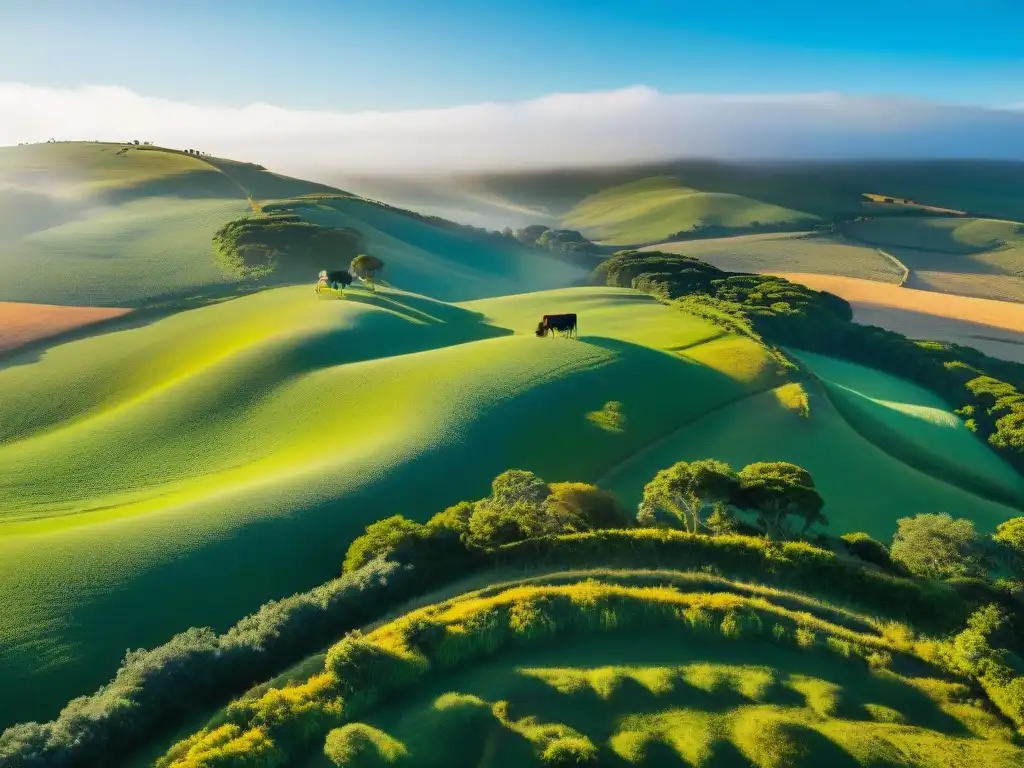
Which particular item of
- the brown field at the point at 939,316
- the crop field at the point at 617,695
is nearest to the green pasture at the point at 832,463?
the crop field at the point at 617,695

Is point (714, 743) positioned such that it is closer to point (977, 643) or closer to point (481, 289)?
point (977, 643)

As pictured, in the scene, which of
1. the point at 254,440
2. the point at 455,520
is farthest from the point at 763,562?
the point at 254,440

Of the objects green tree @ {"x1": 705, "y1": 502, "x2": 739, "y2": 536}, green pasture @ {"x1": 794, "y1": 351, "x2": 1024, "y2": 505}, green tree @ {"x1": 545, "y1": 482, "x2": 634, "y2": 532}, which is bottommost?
green pasture @ {"x1": 794, "y1": 351, "x2": 1024, "y2": 505}

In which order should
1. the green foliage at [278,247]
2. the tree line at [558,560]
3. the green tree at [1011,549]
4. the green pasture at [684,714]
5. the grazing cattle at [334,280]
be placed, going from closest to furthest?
the green pasture at [684,714] < the tree line at [558,560] < the green tree at [1011,549] < the grazing cattle at [334,280] < the green foliage at [278,247]

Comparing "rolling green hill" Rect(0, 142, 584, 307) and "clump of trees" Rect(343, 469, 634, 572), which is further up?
"rolling green hill" Rect(0, 142, 584, 307)

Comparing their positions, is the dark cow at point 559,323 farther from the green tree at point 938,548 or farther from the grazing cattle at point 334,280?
the green tree at point 938,548

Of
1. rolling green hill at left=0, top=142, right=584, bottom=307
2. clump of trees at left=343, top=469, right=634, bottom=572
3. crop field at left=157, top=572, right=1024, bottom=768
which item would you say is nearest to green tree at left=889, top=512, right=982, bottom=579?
crop field at left=157, top=572, right=1024, bottom=768

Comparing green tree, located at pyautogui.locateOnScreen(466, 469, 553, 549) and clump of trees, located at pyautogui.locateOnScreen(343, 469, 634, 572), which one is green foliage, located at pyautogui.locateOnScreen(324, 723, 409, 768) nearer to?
clump of trees, located at pyautogui.locateOnScreen(343, 469, 634, 572)
